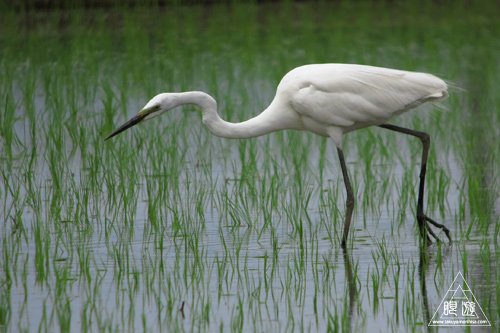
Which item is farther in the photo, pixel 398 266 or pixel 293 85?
pixel 293 85

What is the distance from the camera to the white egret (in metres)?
5.36

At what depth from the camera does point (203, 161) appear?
721 cm

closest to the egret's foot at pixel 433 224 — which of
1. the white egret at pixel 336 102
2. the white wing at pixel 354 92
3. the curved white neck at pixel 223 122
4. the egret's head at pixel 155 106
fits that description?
the white egret at pixel 336 102

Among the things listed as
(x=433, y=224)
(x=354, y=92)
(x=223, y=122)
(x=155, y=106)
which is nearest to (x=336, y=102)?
(x=354, y=92)

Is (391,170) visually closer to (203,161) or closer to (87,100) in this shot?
(203,161)

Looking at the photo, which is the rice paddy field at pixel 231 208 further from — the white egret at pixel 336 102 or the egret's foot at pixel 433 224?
the white egret at pixel 336 102

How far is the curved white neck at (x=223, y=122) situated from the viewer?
210 inches

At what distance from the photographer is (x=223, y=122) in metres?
5.46

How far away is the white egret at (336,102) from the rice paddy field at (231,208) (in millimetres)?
509

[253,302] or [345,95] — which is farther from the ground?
[345,95]

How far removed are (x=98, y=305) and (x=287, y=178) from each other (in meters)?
2.98

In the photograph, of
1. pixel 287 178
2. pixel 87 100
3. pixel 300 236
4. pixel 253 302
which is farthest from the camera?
pixel 87 100

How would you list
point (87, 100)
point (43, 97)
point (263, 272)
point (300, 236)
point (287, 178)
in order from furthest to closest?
point (43, 97), point (87, 100), point (287, 178), point (300, 236), point (263, 272)

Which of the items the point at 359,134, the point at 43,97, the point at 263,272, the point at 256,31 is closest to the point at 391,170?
the point at 359,134
